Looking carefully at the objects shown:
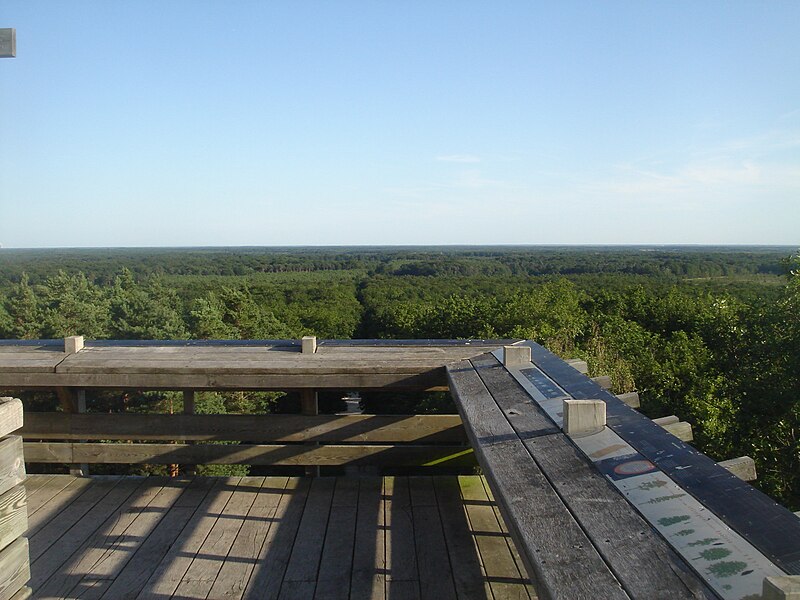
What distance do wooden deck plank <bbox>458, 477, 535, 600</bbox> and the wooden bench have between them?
718mm

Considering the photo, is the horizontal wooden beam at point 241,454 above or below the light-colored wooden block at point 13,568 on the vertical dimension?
below

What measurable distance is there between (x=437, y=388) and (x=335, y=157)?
36.8 m

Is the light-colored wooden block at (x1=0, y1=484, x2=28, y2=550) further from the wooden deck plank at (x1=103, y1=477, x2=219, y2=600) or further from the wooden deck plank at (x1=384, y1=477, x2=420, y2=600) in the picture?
the wooden deck plank at (x1=384, y1=477, x2=420, y2=600)

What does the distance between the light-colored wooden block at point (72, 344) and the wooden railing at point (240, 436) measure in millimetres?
333

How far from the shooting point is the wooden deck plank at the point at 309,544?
220cm

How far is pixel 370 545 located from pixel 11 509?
4.84 feet

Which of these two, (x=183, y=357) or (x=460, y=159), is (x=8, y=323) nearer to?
(x=183, y=357)

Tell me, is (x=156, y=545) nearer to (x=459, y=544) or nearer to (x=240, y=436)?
(x=240, y=436)

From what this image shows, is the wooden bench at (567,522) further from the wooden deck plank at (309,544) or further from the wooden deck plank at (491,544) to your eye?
the wooden deck plank at (309,544)

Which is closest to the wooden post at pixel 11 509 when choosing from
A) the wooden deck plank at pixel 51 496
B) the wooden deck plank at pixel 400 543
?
the wooden deck plank at pixel 400 543

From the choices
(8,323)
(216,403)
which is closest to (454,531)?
(216,403)

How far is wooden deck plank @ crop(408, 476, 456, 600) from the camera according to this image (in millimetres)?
2192

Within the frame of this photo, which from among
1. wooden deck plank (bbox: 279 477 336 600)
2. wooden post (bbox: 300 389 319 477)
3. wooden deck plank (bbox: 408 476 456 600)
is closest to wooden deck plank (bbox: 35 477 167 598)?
wooden deck plank (bbox: 279 477 336 600)

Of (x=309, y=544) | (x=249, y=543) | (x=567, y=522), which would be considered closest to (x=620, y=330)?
(x=309, y=544)
